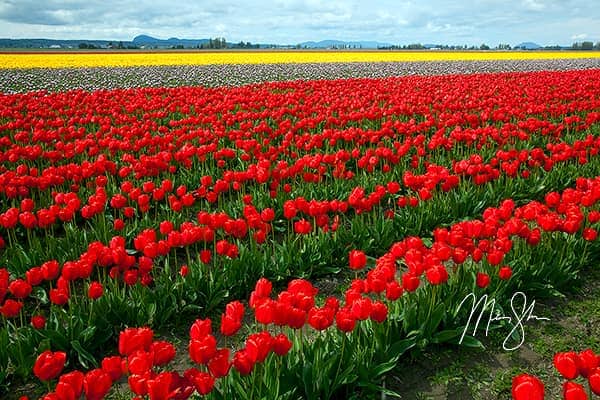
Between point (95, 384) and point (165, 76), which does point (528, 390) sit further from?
point (165, 76)

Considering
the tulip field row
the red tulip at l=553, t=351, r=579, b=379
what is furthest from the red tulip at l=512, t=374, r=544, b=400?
the tulip field row

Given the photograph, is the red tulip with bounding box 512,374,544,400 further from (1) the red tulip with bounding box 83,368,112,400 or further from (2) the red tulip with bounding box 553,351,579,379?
(1) the red tulip with bounding box 83,368,112,400

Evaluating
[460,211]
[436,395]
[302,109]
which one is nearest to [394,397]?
[436,395]

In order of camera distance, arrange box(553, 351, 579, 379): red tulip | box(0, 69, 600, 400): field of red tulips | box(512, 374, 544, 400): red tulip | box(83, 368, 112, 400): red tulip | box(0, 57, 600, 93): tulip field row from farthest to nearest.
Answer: box(0, 57, 600, 93): tulip field row → box(0, 69, 600, 400): field of red tulips → box(553, 351, 579, 379): red tulip → box(83, 368, 112, 400): red tulip → box(512, 374, 544, 400): red tulip

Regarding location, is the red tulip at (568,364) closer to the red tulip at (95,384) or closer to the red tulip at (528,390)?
the red tulip at (528,390)

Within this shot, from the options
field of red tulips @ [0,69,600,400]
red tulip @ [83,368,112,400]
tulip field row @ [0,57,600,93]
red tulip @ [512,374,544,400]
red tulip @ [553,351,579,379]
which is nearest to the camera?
red tulip @ [512,374,544,400]

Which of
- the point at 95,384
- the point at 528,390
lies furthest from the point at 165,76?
the point at 528,390

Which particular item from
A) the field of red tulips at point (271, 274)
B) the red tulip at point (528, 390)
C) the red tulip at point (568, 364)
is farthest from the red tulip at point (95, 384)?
the red tulip at point (568, 364)

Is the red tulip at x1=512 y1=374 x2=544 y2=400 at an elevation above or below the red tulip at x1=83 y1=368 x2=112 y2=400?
above

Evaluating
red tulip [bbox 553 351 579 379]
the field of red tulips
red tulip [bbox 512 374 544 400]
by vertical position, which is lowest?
the field of red tulips

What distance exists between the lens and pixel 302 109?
496 inches

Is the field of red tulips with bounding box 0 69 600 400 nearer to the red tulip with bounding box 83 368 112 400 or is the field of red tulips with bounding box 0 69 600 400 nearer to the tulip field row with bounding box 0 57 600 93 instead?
the red tulip with bounding box 83 368 112 400

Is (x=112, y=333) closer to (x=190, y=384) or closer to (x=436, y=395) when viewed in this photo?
(x=190, y=384)

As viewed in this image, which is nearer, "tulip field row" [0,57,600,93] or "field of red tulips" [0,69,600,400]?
"field of red tulips" [0,69,600,400]
